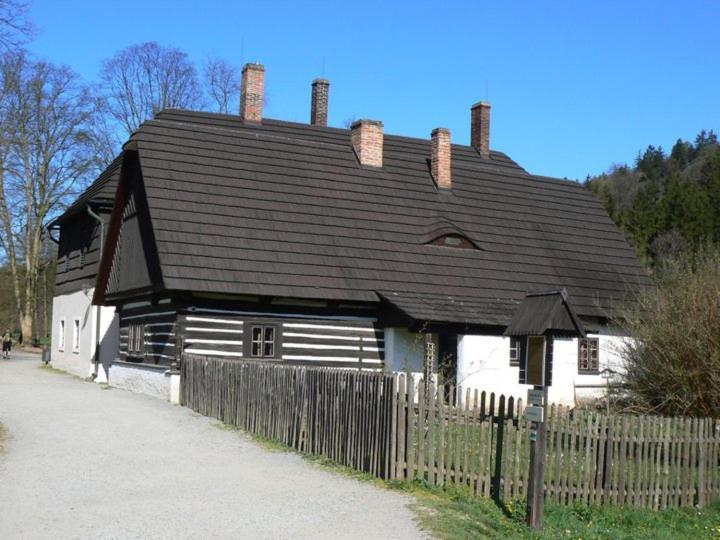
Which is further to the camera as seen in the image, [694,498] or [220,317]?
[220,317]

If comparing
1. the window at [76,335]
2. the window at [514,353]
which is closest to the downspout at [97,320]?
the window at [76,335]

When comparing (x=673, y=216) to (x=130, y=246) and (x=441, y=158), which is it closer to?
(x=441, y=158)

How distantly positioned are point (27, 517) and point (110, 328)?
20.7m

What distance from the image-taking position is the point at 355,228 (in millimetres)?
23969

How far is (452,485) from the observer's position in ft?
35.5

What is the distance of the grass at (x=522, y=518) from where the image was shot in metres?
9.22

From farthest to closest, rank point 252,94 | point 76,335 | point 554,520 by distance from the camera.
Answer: point 76,335 < point 252,94 < point 554,520

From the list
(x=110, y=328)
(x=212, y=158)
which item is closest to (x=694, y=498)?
(x=212, y=158)

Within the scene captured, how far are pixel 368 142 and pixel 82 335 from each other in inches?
474

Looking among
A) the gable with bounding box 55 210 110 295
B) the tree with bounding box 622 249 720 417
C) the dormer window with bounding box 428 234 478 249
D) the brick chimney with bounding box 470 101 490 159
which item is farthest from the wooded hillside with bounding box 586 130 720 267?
the tree with bounding box 622 249 720 417

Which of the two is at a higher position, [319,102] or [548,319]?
[319,102]

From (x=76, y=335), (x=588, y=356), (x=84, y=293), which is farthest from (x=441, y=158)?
(x=76, y=335)

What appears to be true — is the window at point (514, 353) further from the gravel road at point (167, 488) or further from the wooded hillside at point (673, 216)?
the wooded hillside at point (673, 216)

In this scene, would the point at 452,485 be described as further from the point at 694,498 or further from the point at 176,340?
the point at 176,340
